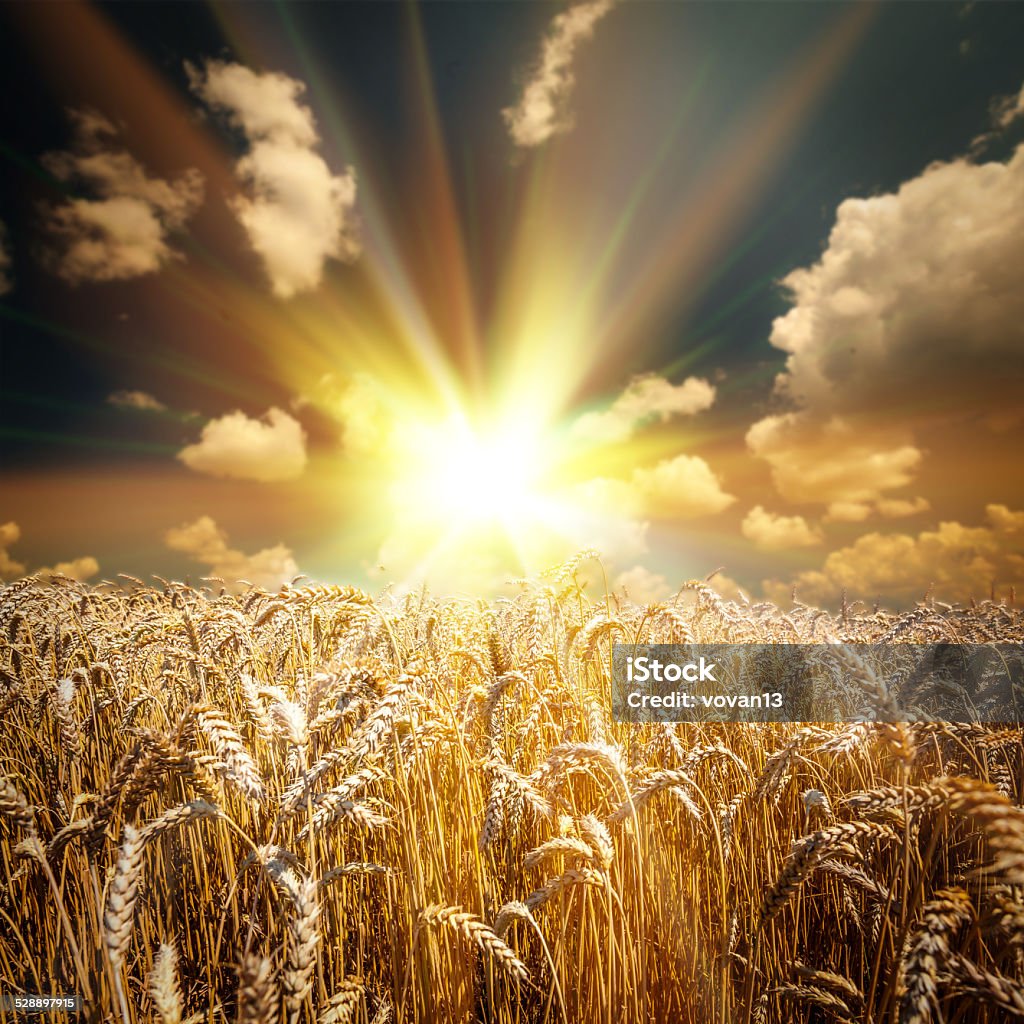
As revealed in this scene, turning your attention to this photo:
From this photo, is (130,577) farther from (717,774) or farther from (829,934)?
(829,934)

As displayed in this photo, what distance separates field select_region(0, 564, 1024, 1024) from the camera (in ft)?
4.19

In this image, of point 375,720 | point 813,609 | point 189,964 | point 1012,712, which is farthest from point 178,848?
point 1012,712

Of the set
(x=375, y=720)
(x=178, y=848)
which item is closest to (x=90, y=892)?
(x=178, y=848)

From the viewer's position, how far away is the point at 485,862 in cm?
217

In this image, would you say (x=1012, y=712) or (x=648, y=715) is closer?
(x=648, y=715)

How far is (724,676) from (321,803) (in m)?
3.34

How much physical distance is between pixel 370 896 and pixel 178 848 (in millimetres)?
1056

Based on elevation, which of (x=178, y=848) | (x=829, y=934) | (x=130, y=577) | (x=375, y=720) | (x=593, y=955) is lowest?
(x=829, y=934)

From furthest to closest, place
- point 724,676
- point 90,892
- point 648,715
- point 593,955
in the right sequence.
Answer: point 724,676, point 648,715, point 90,892, point 593,955

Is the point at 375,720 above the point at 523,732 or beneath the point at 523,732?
above

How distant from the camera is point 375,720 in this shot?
150 centimetres

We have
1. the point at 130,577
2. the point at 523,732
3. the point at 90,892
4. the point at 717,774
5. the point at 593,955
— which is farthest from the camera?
the point at 130,577

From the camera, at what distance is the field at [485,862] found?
1.28m

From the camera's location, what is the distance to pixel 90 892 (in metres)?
2.04
